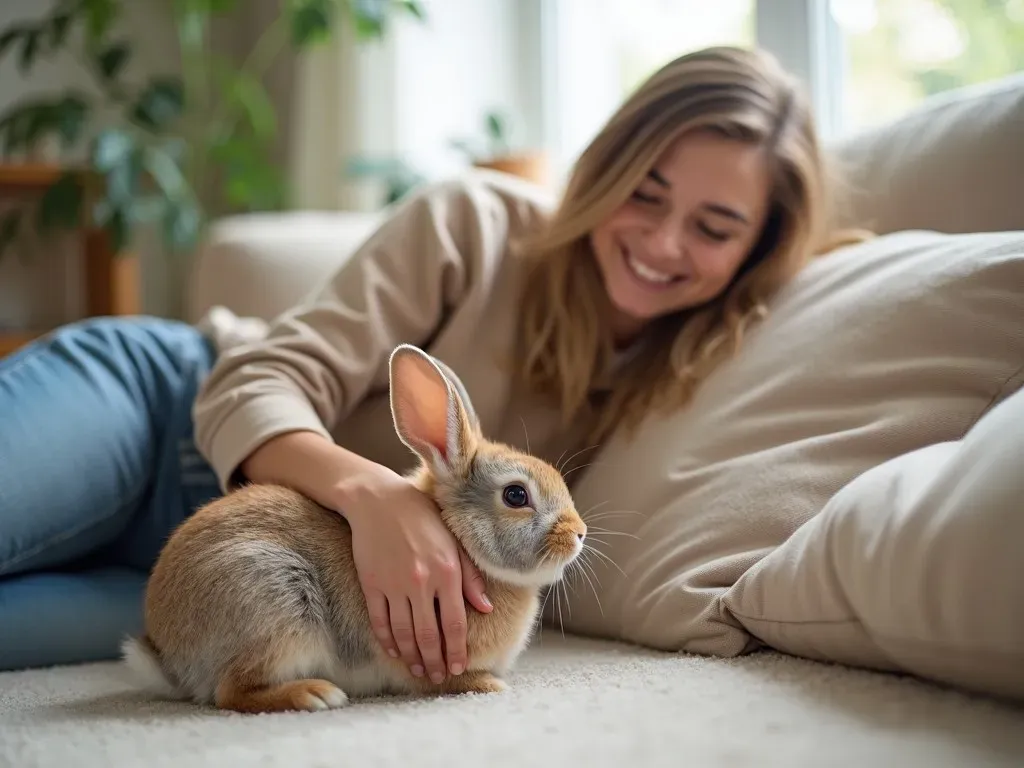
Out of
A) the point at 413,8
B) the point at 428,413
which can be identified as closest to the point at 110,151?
the point at 413,8

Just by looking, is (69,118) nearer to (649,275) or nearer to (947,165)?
(649,275)

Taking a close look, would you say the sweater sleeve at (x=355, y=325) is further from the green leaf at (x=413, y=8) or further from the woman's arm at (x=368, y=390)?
the green leaf at (x=413, y=8)

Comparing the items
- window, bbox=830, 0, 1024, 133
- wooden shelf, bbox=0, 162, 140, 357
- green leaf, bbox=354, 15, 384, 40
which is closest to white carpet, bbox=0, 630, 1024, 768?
window, bbox=830, 0, 1024, 133

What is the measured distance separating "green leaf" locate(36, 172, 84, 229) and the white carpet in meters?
2.71

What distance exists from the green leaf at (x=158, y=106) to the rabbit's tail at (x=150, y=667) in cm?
279

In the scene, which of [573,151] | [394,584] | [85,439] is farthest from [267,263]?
[573,151]

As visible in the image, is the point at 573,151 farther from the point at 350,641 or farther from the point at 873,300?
the point at 350,641

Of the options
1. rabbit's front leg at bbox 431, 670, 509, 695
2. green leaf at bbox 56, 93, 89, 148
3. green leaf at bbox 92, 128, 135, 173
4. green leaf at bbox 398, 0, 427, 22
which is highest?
green leaf at bbox 398, 0, 427, 22

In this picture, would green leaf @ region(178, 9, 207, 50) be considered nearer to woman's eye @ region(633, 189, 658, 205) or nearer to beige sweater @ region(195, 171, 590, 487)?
beige sweater @ region(195, 171, 590, 487)

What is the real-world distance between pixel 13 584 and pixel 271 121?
2.60 metres

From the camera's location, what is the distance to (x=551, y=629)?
1562mm

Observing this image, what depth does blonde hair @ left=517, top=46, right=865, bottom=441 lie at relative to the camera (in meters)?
1.63

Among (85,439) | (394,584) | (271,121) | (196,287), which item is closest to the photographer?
(394,584)

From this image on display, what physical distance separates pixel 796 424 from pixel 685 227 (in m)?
0.46
